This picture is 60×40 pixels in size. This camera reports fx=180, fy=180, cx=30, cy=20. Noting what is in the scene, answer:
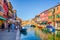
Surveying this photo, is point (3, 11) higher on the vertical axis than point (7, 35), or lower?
higher

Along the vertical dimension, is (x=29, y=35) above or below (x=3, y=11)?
below

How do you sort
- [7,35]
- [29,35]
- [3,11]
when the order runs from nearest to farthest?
[7,35] → [3,11] → [29,35]

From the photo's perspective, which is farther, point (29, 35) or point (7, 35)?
point (29, 35)

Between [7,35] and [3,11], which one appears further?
[3,11]

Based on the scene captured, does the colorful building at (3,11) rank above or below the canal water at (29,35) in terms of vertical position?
above

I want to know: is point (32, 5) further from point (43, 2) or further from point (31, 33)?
point (31, 33)

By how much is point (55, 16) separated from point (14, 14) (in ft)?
2.01

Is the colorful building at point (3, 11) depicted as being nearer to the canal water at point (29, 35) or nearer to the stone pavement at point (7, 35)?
the stone pavement at point (7, 35)

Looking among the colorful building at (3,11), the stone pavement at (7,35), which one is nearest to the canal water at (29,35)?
the stone pavement at (7,35)

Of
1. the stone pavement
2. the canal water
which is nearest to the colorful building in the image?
the stone pavement

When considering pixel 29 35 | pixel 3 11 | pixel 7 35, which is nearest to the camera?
pixel 7 35

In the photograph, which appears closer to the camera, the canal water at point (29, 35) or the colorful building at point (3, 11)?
the colorful building at point (3, 11)

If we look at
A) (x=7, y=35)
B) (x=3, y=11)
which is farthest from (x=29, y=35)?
(x=3, y=11)

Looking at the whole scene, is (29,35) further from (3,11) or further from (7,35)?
(3,11)
